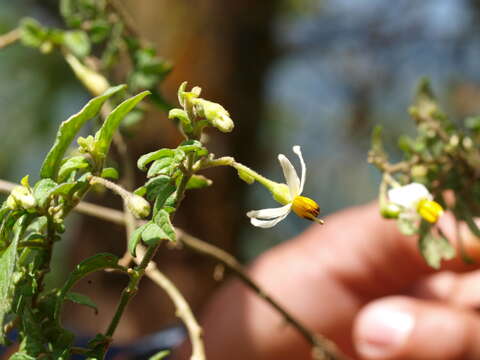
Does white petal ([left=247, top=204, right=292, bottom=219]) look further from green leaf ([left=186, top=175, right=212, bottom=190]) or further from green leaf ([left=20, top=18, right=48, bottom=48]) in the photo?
green leaf ([left=20, top=18, right=48, bottom=48])

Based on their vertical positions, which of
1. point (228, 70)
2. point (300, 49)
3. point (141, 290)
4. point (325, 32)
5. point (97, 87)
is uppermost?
point (325, 32)

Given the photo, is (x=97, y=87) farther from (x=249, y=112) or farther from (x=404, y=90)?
(x=404, y=90)

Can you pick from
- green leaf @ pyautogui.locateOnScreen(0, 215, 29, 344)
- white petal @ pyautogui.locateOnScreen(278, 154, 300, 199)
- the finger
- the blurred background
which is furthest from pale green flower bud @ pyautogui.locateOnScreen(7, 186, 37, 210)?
the finger

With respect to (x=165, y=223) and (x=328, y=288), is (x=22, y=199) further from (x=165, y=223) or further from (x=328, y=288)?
(x=328, y=288)

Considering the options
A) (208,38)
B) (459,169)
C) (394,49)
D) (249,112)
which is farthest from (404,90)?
(459,169)

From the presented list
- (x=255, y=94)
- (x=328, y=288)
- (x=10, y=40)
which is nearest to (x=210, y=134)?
(x=255, y=94)

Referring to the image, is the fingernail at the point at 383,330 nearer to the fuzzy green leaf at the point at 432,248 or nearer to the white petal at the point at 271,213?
the fuzzy green leaf at the point at 432,248
